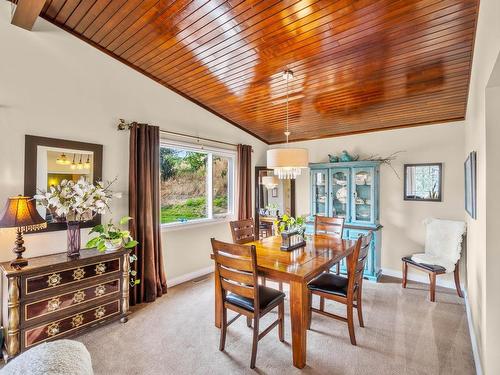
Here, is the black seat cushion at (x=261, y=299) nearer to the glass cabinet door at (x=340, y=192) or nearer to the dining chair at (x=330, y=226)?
the dining chair at (x=330, y=226)

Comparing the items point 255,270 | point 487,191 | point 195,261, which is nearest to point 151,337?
point 255,270

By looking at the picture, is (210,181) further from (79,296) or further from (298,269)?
(298,269)

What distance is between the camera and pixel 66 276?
8.08 ft

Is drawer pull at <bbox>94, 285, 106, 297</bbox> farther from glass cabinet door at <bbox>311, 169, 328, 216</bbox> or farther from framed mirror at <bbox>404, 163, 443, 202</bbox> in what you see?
framed mirror at <bbox>404, 163, 443, 202</bbox>

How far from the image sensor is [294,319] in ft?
7.05

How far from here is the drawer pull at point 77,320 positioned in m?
2.50

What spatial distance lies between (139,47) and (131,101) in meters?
0.68

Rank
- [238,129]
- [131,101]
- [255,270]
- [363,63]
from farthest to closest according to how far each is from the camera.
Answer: [238,129]
[131,101]
[363,63]
[255,270]

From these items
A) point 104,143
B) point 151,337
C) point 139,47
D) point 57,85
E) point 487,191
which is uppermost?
point 139,47

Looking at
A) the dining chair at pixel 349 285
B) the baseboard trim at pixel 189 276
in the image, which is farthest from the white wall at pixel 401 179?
the baseboard trim at pixel 189 276

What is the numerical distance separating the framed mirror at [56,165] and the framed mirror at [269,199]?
9.47 feet

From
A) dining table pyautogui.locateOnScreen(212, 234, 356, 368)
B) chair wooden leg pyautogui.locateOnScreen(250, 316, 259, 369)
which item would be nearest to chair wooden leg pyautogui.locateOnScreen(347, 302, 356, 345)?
dining table pyautogui.locateOnScreen(212, 234, 356, 368)

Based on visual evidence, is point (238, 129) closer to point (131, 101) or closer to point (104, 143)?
point (131, 101)

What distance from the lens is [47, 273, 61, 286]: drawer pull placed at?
2.36 m
